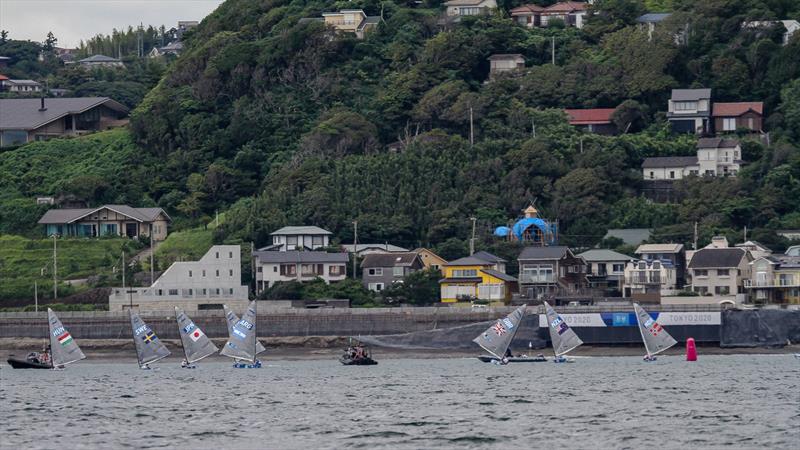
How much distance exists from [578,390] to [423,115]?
51.4 m

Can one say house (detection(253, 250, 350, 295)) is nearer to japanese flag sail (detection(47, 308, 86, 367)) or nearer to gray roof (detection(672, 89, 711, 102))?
japanese flag sail (detection(47, 308, 86, 367))

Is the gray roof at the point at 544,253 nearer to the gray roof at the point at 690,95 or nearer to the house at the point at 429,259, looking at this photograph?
the house at the point at 429,259

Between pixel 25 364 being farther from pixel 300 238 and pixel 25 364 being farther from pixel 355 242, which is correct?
pixel 355 242

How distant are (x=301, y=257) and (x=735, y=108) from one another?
103 ft

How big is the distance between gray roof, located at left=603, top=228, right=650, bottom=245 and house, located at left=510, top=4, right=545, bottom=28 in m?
32.2

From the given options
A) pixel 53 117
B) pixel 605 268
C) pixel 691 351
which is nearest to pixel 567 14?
pixel 53 117

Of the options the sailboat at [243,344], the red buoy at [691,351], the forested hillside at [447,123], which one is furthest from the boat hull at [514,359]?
the forested hillside at [447,123]

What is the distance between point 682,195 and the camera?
8931cm

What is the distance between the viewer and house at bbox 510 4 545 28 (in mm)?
114750

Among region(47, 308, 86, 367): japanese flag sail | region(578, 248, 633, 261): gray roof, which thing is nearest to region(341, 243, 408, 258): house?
region(578, 248, 633, 261): gray roof

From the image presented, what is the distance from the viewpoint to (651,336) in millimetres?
62438

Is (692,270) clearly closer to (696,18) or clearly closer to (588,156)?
(588,156)

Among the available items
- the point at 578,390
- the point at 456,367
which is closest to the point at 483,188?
the point at 456,367

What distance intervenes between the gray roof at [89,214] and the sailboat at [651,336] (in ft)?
116
